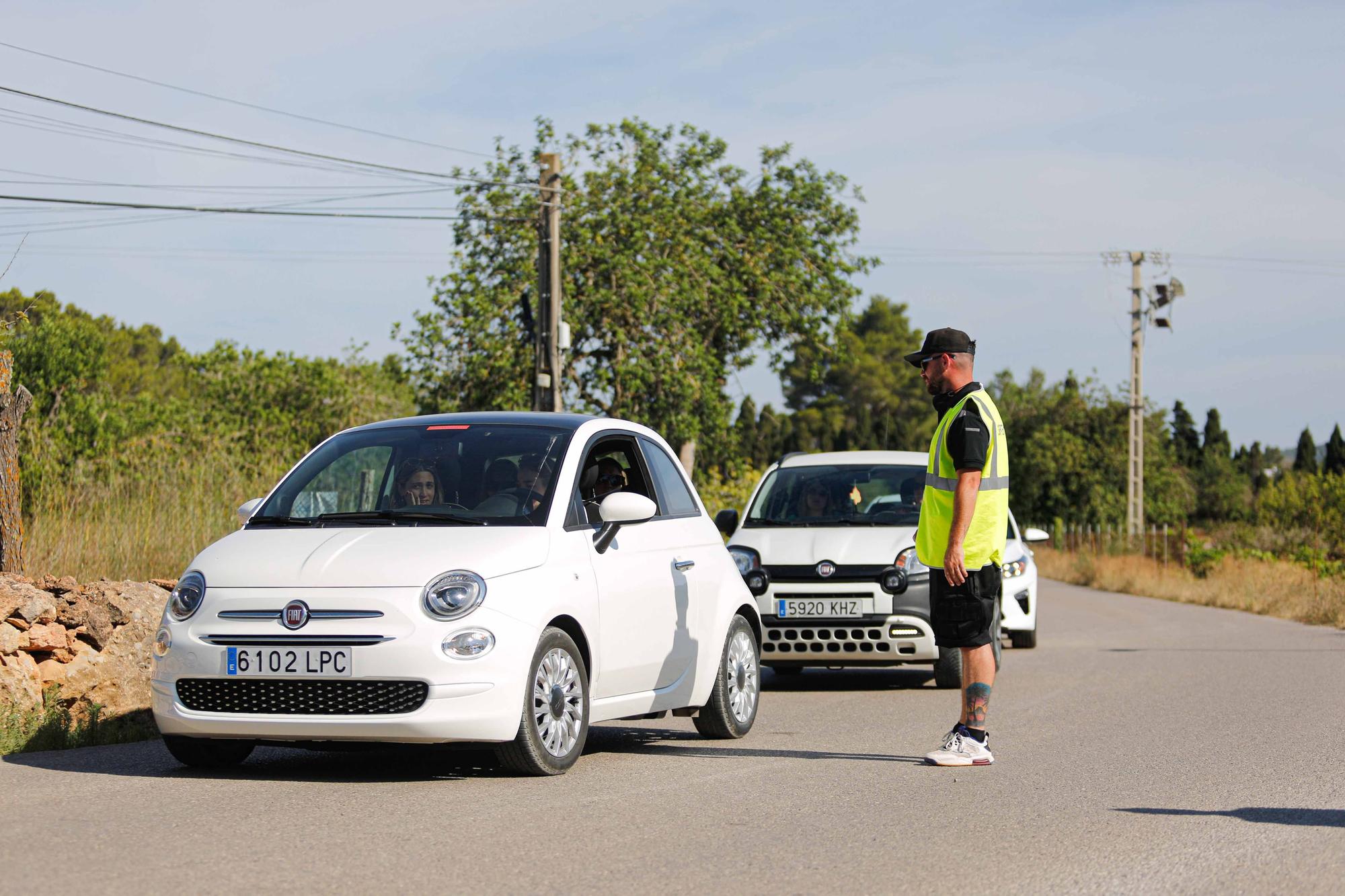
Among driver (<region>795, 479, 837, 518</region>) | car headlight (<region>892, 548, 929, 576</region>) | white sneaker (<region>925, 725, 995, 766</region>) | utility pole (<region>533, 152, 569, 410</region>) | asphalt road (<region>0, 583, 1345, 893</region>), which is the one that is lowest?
asphalt road (<region>0, 583, 1345, 893</region>)

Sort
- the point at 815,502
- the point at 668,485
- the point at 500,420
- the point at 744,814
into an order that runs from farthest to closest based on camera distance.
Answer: the point at 815,502, the point at 668,485, the point at 500,420, the point at 744,814

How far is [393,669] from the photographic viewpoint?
279 inches

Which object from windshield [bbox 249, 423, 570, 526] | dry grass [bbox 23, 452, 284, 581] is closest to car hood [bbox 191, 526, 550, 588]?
windshield [bbox 249, 423, 570, 526]

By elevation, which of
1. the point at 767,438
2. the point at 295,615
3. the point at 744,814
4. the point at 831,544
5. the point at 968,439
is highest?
the point at 767,438

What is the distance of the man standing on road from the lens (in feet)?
26.9

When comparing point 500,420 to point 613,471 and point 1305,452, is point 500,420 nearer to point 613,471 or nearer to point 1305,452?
point 613,471

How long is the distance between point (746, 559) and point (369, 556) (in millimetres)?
5335

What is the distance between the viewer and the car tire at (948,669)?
12.4 metres

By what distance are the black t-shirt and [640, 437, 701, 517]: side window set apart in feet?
5.48

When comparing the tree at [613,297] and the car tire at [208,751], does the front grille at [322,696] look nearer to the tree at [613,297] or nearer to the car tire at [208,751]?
the car tire at [208,751]

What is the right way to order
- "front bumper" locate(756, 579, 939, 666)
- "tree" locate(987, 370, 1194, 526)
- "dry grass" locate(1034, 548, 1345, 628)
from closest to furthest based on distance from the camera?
"front bumper" locate(756, 579, 939, 666) < "dry grass" locate(1034, 548, 1345, 628) < "tree" locate(987, 370, 1194, 526)

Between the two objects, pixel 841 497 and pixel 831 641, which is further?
pixel 841 497

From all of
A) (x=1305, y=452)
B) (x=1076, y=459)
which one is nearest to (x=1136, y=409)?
(x=1076, y=459)

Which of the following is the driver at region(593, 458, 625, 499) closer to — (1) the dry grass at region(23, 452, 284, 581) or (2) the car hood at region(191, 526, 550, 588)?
(2) the car hood at region(191, 526, 550, 588)
